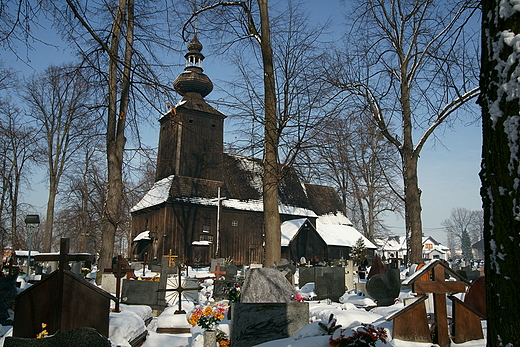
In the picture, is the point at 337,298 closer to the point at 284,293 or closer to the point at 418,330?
the point at 284,293

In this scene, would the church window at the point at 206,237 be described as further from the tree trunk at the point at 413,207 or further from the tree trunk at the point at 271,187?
the tree trunk at the point at 271,187

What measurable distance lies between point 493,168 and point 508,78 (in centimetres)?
59

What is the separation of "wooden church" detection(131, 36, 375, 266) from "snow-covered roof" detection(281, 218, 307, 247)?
0.08 m

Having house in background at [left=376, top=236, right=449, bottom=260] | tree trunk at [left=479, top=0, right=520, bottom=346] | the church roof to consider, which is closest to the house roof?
the church roof

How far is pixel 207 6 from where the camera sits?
12.8 meters

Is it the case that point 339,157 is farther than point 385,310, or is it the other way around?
point 339,157

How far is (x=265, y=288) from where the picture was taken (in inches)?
290

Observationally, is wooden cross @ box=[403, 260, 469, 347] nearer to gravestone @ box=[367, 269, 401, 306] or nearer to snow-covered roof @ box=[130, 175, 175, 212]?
gravestone @ box=[367, 269, 401, 306]

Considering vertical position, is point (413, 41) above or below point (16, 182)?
above

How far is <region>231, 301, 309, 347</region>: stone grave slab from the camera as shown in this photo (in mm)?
6156

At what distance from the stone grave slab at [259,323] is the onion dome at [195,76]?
98.6 feet

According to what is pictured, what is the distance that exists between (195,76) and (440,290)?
31.7m

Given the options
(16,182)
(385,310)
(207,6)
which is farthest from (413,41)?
(16,182)

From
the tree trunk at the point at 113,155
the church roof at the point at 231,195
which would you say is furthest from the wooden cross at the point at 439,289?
the church roof at the point at 231,195
